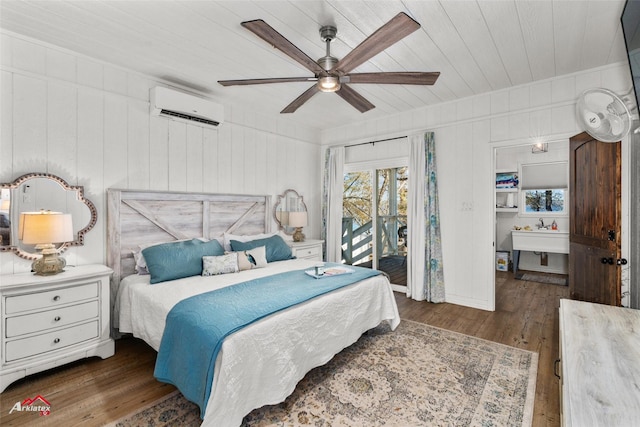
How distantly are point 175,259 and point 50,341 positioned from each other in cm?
103

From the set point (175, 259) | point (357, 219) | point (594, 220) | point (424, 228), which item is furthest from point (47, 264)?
point (594, 220)

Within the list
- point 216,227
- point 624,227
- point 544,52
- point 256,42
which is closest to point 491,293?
point 624,227

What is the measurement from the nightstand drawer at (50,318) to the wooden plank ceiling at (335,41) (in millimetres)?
2222

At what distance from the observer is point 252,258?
3309 millimetres

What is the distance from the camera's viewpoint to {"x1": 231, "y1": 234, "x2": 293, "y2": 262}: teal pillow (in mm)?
3434

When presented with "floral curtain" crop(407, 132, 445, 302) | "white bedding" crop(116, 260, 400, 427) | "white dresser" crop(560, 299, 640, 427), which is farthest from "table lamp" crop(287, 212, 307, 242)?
"white dresser" crop(560, 299, 640, 427)

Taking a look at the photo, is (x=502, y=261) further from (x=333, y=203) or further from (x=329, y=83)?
(x=329, y=83)

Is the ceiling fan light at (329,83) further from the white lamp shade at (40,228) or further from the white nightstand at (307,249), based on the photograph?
the white nightstand at (307,249)

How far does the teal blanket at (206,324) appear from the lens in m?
1.62

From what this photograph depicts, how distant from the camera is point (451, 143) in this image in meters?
3.98

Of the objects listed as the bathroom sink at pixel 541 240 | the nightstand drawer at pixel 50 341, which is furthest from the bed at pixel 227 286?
the bathroom sink at pixel 541 240

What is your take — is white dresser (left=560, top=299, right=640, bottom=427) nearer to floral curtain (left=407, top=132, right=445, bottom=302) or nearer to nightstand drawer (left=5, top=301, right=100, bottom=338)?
floral curtain (left=407, top=132, right=445, bottom=302)

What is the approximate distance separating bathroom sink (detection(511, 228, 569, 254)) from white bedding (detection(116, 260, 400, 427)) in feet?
12.5

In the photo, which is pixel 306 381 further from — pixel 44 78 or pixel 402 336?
pixel 44 78
